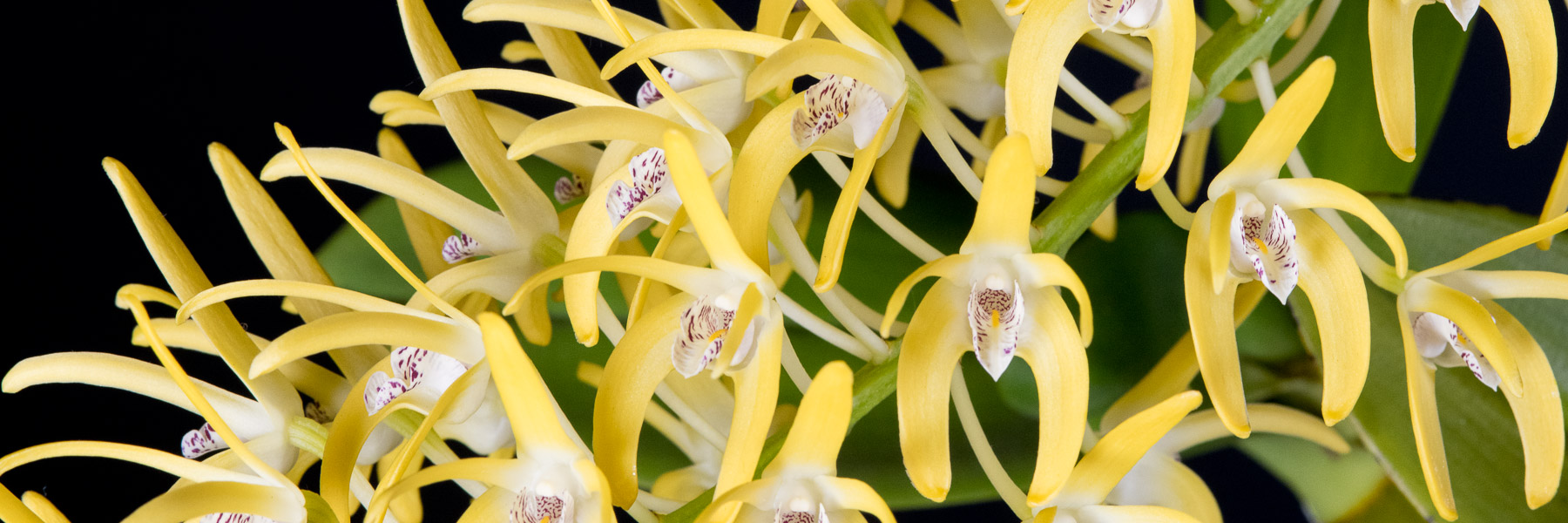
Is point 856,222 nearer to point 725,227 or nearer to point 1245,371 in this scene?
point 1245,371

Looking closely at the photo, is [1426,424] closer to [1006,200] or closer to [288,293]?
[1006,200]

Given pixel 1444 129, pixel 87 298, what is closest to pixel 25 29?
pixel 87 298

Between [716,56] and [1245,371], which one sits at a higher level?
A: [716,56]

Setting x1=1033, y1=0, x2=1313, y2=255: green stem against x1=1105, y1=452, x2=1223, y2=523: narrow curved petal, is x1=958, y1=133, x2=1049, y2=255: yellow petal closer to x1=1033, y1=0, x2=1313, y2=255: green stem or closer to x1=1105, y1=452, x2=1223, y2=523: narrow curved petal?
x1=1033, y1=0, x2=1313, y2=255: green stem

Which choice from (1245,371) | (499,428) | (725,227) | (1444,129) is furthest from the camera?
(1444,129)

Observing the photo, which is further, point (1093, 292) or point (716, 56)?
point (1093, 292)

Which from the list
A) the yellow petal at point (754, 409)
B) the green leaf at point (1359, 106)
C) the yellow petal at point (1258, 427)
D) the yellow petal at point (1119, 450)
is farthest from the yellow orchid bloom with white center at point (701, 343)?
the green leaf at point (1359, 106)
